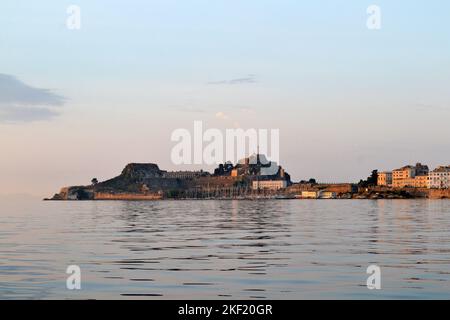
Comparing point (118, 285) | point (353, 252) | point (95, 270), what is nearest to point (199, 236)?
point (353, 252)

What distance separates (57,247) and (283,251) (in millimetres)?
14030

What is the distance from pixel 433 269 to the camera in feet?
101

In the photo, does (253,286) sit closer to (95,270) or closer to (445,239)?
(95,270)

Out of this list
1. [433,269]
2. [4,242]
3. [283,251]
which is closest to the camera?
[433,269]

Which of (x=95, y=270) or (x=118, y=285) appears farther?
(x=95, y=270)

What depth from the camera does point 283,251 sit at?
39281mm
